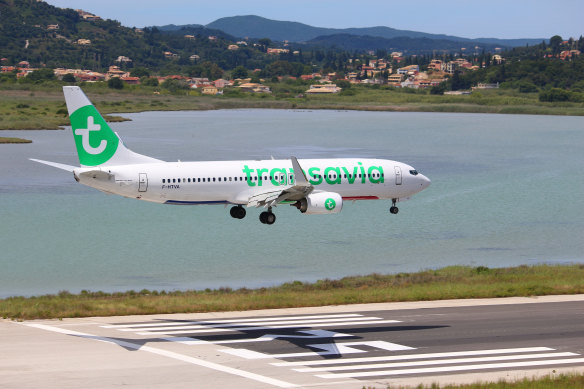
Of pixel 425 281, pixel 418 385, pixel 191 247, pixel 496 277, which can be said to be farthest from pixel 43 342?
pixel 191 247

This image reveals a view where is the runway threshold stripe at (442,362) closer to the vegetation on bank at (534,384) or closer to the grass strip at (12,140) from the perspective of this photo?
the vegetation on bank at (534,384)

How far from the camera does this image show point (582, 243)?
3246 inches

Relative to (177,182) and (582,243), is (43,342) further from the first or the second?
(582,243)

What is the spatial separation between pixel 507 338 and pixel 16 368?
18888 mm

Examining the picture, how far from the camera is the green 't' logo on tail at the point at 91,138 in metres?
60.9

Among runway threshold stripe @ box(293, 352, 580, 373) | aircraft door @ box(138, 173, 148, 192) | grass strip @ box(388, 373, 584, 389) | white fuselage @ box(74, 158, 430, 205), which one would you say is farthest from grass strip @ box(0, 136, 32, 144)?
grass strip @ box(388, 373, 584, 389)

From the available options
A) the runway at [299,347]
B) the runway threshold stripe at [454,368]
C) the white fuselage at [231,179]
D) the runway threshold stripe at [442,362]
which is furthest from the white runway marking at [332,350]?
the white fuselage at [231,179]

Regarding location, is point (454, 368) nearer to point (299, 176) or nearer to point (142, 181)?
point (299, 176)

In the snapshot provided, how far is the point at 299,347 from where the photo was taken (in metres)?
34.4

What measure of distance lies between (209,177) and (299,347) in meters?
31.1

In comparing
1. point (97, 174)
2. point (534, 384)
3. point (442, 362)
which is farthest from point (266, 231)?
point (534, 384)

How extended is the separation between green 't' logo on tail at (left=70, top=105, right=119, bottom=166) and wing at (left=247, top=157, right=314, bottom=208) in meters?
10.7

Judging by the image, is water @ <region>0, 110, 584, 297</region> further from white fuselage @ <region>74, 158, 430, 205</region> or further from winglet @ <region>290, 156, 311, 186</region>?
winglet @ <region>290, 156, 311, 186</region>

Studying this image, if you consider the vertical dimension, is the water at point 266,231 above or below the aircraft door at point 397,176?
below
